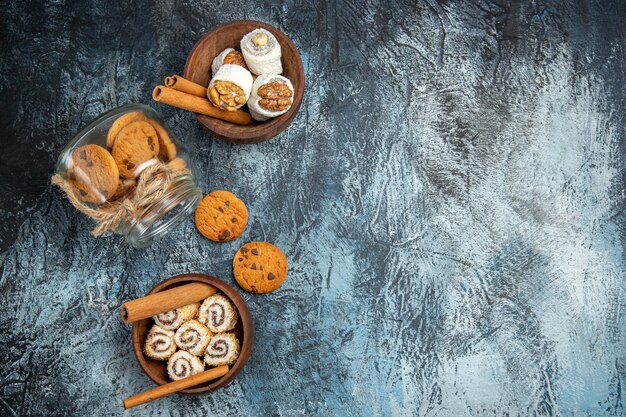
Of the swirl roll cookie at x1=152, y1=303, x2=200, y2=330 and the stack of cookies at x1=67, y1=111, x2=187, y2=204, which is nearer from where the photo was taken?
the stack of cookies at x1=67, y1=111, x2=187, y2=204

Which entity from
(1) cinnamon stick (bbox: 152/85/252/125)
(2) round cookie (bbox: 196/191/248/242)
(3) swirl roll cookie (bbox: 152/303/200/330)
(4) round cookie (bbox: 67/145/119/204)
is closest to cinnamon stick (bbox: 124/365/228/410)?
(3) swirl roll cookie (bbox: 152/303/200/330)

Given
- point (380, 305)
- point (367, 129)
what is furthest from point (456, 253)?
point (367, 129)

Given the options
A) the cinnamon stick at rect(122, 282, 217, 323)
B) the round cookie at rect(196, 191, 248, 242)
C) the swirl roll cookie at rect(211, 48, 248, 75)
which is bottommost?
the cinnamon stick at rect(122, 282, 217, 323)

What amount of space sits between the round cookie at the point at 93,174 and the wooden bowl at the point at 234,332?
26cm

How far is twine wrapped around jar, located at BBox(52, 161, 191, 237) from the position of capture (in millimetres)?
1380

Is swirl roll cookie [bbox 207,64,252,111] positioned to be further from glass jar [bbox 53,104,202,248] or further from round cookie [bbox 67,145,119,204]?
round cookie [bbox 67,145,119,204]

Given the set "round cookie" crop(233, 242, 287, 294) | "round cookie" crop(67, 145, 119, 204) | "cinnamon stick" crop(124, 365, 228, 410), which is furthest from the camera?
"round cookie" crop(233, 242, 287, 294)

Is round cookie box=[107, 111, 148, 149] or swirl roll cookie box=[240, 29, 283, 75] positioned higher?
swirl roll cookie box=[240, 29, 283, 75]

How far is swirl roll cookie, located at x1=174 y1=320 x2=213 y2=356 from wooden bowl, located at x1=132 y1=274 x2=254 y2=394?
67mm

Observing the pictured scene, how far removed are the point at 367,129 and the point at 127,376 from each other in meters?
0.80

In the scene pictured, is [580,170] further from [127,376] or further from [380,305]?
[127,376]

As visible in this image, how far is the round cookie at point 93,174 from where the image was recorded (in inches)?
54.1

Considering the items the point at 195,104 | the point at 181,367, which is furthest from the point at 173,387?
the point at 195,104

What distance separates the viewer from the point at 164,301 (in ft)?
4.90
